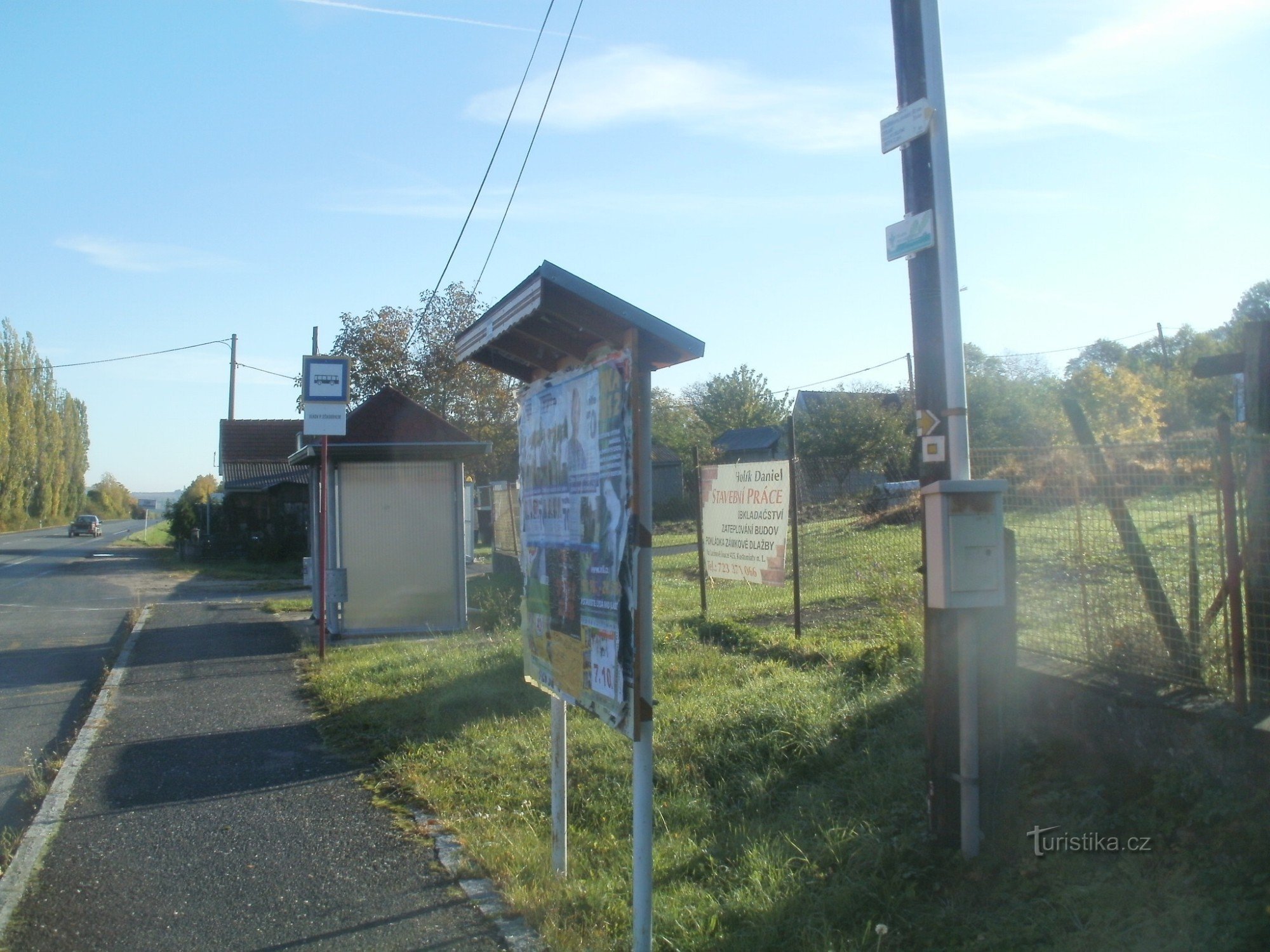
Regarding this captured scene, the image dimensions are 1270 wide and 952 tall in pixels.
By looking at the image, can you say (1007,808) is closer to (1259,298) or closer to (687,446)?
(687,446)

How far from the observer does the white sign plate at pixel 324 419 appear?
1087 centimetres

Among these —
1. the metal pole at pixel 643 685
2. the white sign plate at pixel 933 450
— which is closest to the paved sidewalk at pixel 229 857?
the metal pole at pixel 643 685

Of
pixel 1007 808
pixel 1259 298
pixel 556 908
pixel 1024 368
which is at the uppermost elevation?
pixel 1259 298

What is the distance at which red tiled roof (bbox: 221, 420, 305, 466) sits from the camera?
42625 millimetres

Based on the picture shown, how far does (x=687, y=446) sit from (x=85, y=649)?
1541 inches

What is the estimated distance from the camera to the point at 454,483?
13242 mm

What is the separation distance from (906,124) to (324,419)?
306 inches

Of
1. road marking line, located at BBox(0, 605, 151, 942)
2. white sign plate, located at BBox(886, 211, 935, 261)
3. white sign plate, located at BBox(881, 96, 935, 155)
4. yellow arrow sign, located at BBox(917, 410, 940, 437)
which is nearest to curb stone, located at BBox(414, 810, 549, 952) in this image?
road marking line, located at BBox(0, 605, 151, 942)

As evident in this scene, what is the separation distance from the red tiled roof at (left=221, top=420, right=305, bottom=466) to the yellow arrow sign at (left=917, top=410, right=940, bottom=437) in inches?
1582

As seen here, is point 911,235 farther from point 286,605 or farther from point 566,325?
point 286,605

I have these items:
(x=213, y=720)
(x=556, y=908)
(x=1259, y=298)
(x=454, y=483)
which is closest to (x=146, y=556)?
(x=454, y=483)

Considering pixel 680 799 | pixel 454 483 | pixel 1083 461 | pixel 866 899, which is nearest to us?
pixel 866 899

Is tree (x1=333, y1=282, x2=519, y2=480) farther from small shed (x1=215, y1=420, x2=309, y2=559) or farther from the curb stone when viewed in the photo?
the curb stone

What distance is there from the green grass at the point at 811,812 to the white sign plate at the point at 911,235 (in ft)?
5.29
